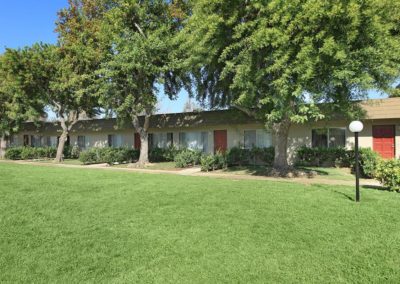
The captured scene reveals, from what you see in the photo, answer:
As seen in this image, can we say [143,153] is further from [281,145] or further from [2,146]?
[2,146]

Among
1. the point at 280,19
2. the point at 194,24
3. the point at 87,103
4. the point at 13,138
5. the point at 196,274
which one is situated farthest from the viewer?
the point at 13,138

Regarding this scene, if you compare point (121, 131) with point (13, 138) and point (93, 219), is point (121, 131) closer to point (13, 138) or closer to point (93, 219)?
point (13, 138)

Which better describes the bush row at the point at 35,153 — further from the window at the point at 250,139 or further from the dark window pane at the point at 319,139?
the dark window pane at the point at 319,139

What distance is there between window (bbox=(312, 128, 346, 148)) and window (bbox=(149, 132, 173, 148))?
1074 cm

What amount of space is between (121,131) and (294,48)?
20.7 m

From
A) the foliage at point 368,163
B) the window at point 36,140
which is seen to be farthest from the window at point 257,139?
the window at point 36,140

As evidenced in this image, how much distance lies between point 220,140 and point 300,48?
41.9 feet

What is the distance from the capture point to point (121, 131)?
2984 cm

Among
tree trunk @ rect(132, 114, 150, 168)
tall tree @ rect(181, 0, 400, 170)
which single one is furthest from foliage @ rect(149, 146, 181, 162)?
tall tree @ rect(181, 0, 400, 170)

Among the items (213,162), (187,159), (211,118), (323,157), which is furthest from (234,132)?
(323,157)

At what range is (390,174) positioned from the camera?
10.3m

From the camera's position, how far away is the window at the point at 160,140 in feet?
87.8

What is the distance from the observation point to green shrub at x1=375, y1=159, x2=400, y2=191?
33.3 ft

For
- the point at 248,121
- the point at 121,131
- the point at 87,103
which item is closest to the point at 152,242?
the point at 248,121
